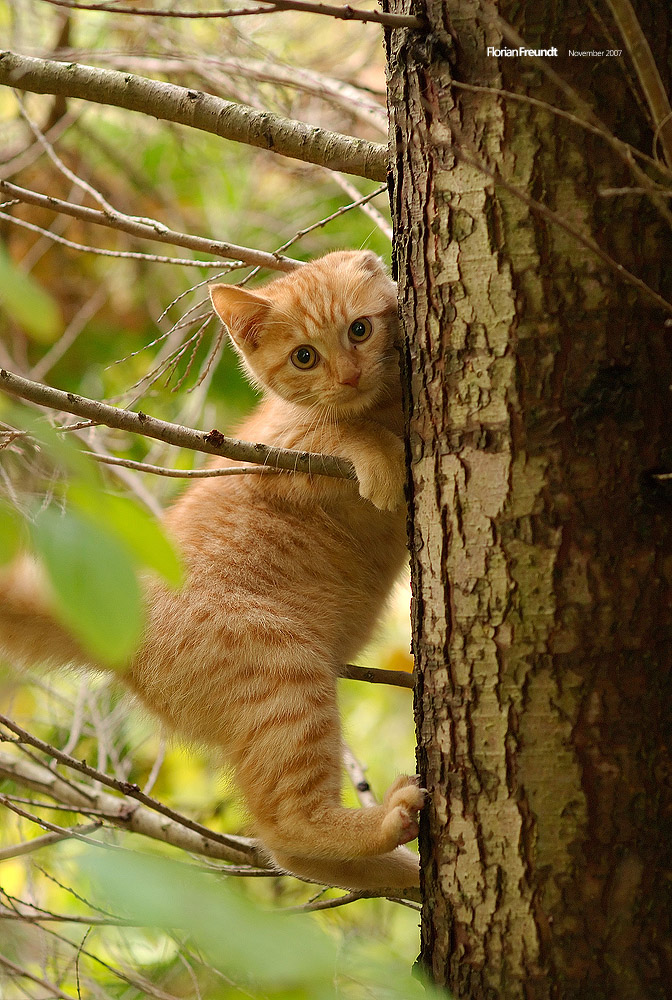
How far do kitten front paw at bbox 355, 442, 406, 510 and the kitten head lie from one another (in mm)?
327

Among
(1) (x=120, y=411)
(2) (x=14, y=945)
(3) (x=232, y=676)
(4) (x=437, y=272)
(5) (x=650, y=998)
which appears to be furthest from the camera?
(3) (x=232, y=676)

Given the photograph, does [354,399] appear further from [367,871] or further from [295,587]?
[367,871]

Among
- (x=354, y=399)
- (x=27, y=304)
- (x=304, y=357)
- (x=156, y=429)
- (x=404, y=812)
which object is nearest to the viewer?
(x=27, y=304)

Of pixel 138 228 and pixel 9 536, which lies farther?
pixel 138 228

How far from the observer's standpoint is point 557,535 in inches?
56.1

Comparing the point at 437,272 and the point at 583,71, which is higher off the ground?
the point at 583,71

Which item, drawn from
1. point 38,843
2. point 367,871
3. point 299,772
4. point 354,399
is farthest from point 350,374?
point 38,843

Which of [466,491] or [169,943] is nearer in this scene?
[466,491]

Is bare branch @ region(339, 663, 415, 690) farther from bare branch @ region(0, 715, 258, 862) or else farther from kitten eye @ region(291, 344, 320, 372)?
kitten eye @ region(291, 344, 320, 372)

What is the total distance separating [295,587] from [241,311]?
0.82 m

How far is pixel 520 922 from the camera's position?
1.41 metres

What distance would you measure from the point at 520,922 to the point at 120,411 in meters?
1.12

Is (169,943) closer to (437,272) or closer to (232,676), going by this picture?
(232,676)

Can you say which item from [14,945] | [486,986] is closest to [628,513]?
[486,986]
